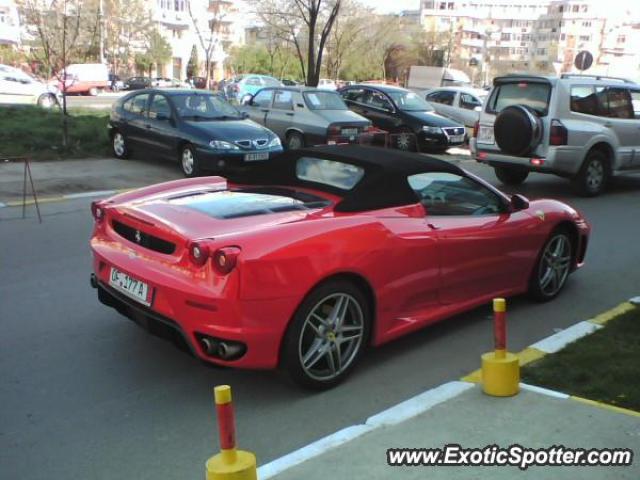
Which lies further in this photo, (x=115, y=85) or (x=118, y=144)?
(x=115, y=85)

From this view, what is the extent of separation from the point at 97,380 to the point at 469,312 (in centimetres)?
295

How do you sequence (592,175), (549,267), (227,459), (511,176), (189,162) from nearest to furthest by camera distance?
(227,459), (549,267), (592,175), (189,162), (511,176)

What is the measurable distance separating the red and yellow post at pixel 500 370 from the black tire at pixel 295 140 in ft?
38.4

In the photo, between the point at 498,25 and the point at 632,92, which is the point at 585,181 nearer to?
the point at 632,92

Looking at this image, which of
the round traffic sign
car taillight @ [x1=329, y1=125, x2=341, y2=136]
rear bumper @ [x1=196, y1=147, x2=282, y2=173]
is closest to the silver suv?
car taillight @ [x1=329, y1=125, x2=341, y2=136]

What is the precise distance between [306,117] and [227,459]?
13.0 m

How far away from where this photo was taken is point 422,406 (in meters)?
3.68

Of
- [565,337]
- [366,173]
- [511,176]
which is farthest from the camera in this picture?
[511,176]

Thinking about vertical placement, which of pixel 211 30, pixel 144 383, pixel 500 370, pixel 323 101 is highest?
pixel 211 30

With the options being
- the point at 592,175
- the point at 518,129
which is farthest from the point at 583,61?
the point at 518,129

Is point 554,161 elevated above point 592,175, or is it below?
above

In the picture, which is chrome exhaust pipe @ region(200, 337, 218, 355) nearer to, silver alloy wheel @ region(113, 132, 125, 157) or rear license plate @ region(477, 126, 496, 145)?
rear license plate @ region(477, 126, 496, 145)

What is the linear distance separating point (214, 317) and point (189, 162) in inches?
349

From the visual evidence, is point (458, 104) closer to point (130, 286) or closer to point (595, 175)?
point (595, 175)
